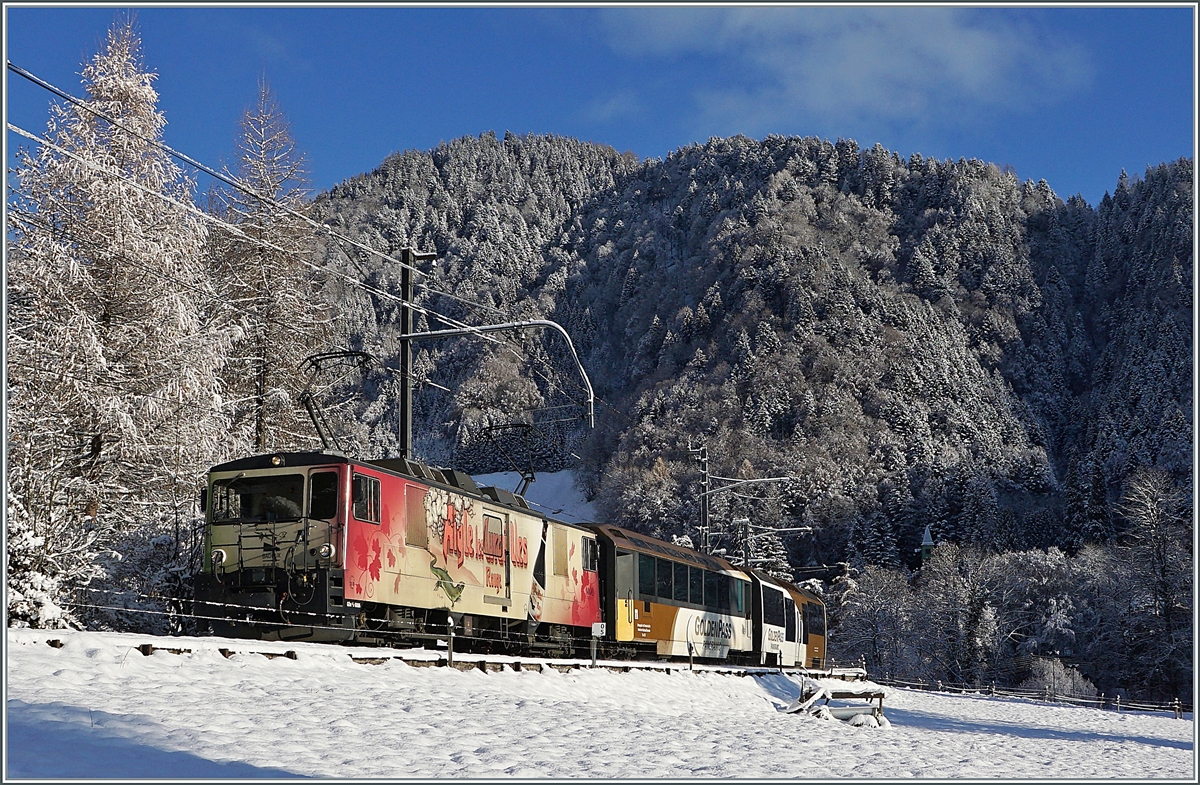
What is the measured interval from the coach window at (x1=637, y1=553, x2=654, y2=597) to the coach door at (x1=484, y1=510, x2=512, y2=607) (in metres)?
5.87

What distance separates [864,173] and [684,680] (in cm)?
17327

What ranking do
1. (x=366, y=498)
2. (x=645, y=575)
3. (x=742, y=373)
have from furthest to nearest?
1. (x=742, y=373)
2. (x=645, y=575)
3. (x=366, y=498)

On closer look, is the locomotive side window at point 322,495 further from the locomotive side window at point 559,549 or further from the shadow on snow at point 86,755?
the locomotive side window at point 559,549

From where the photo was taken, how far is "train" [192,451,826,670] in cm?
1556

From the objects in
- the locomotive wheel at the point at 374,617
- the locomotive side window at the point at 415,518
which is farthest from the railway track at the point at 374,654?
the locomotive side window at the point at 415,518

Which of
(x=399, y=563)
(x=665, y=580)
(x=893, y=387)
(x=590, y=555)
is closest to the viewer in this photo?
(x=399, y=563)

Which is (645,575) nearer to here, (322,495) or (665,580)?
(665,580)

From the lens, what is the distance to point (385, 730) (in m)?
10.5

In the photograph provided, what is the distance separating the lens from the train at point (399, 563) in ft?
51.1

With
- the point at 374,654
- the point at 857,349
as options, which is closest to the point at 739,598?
the point at 374,654

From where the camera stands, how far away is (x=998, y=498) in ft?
368

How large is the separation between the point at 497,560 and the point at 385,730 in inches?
354

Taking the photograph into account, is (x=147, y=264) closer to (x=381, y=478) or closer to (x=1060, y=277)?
(x=381, y=478)

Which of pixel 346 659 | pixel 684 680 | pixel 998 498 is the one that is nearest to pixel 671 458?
pixel 998 498
